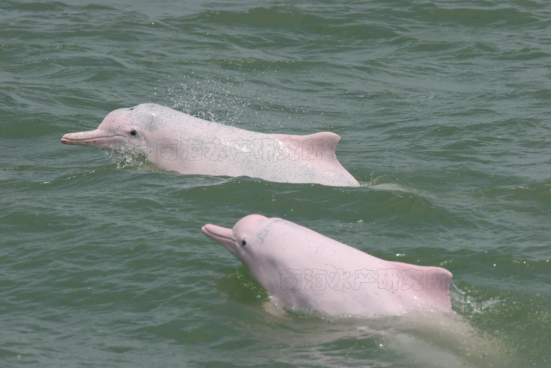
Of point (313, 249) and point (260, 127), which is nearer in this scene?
point (313, 249)

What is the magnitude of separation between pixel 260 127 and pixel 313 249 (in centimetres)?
840

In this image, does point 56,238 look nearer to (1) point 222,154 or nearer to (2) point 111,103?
(1) point 222,154

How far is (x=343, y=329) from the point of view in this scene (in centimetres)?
729

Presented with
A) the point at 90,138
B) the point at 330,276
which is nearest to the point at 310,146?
the point at 90,138

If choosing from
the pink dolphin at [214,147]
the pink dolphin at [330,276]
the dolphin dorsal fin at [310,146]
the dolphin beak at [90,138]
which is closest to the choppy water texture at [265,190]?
the pink dolphin at [330,276]

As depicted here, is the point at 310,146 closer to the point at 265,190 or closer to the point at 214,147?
the point at 265,190

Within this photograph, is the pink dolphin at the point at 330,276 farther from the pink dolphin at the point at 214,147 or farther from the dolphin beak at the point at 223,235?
the pink dolphin at the point at 214,147

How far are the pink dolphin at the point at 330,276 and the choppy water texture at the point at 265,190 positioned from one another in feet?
0.69

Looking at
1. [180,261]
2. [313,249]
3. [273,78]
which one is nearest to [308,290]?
[313,249]

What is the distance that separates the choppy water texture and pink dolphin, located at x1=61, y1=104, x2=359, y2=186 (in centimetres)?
39

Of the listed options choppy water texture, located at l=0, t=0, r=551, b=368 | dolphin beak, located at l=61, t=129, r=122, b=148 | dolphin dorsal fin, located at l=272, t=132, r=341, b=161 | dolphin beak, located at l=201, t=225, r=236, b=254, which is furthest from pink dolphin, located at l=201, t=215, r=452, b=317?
dolphin beak, located at l=61, t=129, r=122, b=148

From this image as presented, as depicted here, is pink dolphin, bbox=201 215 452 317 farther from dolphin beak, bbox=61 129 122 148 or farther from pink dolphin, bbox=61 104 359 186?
dolphin beak, bbox=61 129 122 148

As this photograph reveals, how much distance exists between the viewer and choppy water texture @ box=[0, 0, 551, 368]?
7.27 meters

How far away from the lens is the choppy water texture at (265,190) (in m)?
7.27
